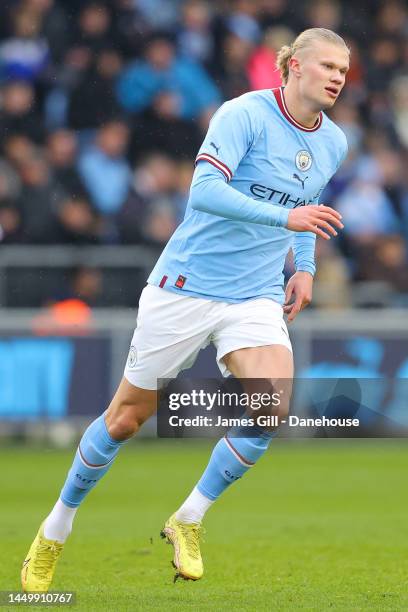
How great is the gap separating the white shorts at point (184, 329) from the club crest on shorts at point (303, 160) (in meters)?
0.60

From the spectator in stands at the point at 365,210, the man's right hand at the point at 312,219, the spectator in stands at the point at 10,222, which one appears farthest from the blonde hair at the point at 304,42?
the spectator in stands at the point at 365,210

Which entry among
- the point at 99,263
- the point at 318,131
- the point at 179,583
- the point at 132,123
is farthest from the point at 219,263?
the point at 132,123

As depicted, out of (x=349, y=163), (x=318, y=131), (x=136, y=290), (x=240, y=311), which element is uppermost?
(x=318, y=131)

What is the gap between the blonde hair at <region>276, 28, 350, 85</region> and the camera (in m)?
5.99

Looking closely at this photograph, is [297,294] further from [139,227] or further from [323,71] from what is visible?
[139,227]

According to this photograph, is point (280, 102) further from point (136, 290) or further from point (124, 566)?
point (136, 290)

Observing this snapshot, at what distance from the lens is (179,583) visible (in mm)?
6406

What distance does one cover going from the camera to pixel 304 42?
19.7 ft

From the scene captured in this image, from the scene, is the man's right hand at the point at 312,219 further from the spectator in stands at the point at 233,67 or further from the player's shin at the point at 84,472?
the spectator in stands at the point at 233,67

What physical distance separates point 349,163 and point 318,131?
864cm

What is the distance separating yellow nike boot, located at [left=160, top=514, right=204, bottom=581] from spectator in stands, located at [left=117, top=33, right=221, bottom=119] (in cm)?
824

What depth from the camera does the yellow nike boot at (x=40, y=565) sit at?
19.8ft

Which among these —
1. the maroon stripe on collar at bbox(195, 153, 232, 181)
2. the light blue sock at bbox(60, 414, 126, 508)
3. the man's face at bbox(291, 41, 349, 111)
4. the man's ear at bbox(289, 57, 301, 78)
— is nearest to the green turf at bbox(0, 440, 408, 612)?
the light blue sock at bbox(60, 414, 126, 508)

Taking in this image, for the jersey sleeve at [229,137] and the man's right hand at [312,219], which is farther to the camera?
the jersey sleeve at [229,137]
